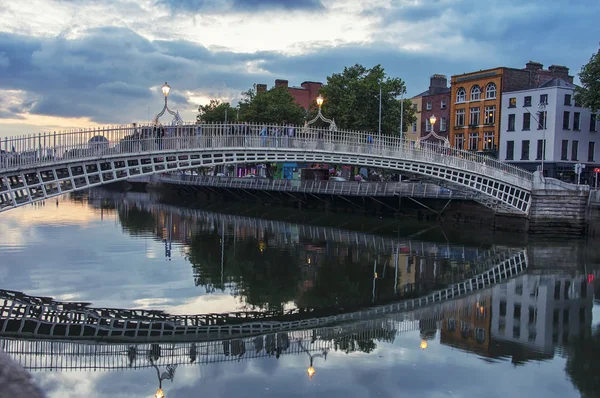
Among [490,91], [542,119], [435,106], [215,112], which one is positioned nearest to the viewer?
[542,119]

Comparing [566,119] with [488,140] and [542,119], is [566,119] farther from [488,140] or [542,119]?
[488,140]

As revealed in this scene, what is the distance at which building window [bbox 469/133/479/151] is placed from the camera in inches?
1960

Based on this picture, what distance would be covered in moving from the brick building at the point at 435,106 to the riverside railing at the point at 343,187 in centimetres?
1282

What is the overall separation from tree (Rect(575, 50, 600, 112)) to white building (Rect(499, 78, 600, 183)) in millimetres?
3886

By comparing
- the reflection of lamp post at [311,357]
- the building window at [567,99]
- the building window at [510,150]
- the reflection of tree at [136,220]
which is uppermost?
the building window at [567,99]

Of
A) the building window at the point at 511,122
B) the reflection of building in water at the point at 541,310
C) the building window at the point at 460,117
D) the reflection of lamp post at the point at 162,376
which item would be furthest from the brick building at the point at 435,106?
the reflection of lamp post at the point at 162,376

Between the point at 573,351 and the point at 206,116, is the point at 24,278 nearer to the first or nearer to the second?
the point at 573,351

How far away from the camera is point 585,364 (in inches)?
494

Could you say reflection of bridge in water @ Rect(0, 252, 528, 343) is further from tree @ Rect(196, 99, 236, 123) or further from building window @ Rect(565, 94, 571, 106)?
tree @ Rect(196, 99, 236, 123)

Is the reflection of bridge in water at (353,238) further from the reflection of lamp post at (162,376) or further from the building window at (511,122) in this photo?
the building window at (511,122)

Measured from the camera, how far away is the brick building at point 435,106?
175ft

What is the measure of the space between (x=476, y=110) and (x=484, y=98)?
1.28 meters

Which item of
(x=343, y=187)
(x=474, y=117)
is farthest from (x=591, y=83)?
(x=343, y=187)

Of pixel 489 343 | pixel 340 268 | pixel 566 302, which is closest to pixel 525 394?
pixel 489 343
